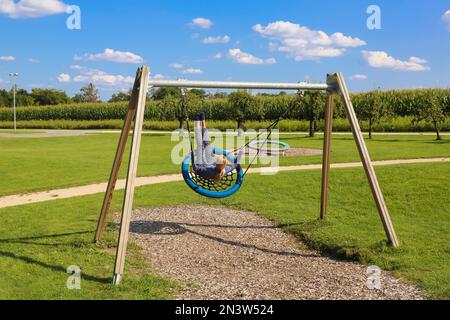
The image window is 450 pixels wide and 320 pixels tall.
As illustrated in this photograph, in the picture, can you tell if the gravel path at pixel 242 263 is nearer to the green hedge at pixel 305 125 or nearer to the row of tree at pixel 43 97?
the green hedge at pixel 305 125

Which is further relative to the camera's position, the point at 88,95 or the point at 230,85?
the point at 88,95

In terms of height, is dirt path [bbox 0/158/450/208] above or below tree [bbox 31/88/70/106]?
below

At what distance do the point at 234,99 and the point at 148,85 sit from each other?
23.5m

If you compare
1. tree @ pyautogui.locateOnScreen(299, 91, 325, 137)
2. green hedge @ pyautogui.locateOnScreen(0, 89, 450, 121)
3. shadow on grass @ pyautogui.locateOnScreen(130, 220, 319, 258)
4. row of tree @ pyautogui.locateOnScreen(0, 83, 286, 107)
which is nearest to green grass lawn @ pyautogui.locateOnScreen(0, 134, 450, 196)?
shadow on grass @ pyautogui.locateOnScreen(130, 220, 319, 258)

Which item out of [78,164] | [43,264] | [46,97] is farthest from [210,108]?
[46,97]

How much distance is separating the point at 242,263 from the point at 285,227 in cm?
220

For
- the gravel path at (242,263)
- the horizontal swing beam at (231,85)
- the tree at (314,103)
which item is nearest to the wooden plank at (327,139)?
the horizontal swing beam at (231,85)

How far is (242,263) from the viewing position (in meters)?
6.47

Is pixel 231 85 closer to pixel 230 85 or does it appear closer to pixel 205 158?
pixel 230 85

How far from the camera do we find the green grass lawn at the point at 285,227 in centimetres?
558

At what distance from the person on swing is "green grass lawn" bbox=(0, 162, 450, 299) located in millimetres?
1730

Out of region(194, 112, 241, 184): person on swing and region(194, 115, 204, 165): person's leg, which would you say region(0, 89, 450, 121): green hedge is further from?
region(194, 115, 204, 165): person's leg

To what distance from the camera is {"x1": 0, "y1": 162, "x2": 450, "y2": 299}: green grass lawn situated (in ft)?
18.3
